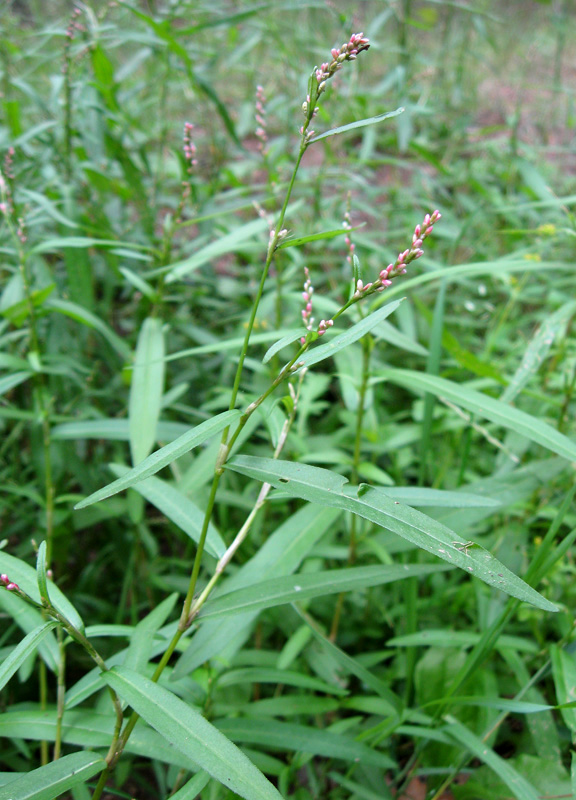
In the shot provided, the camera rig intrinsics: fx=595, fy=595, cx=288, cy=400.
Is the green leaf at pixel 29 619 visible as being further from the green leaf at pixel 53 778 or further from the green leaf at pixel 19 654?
the green leaf at pixel 19 654

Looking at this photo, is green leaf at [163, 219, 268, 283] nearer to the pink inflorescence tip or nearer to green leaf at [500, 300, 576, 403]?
the pink inflorescence tip

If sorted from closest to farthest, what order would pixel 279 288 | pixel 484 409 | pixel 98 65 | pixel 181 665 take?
pixel 181 665
pixel 484 409
pixel 279 288
pixel 98 65

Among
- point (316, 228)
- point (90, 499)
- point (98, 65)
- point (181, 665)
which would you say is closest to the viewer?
point (90, 499)

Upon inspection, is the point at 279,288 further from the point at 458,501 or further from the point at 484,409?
the point at 458,501

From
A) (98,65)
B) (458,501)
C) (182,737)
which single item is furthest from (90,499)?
(98,65)

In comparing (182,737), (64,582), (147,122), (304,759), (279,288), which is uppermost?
(147,122)

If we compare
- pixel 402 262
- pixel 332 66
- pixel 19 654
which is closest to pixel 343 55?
pixel 332 66

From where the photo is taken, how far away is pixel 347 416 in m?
1.80

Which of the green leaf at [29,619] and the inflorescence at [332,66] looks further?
the green leaf at [29,619]

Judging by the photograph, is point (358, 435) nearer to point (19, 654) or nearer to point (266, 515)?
point (266, 515)

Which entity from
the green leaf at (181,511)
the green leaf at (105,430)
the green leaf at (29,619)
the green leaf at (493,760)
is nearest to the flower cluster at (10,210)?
the green leaf at (105,430)

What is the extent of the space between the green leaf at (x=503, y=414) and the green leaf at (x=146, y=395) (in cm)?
56

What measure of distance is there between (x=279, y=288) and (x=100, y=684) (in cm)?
114

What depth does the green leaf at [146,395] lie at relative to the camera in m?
1.28
